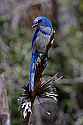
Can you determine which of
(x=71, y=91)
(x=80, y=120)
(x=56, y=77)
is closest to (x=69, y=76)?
(x=71, y=91)

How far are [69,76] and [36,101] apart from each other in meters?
2.12

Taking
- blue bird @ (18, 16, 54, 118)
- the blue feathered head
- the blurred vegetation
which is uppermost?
the blue feathered head

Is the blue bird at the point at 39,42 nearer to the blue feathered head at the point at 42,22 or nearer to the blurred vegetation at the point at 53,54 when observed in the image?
the blue feathered head at the point at 42,22

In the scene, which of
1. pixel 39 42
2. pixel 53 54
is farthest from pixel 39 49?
pixel 53 54

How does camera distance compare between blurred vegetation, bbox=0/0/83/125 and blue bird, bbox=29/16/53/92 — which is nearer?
blue bird, bbox=29/16/53/92

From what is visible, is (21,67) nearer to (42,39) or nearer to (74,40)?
(74,40)

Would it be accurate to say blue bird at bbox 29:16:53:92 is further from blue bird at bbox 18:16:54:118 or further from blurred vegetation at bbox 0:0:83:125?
blurred vegetation at bbox 0:0:83:125

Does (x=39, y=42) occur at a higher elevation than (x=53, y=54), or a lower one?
higher

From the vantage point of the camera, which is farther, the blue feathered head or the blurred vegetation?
the blurred vegetation

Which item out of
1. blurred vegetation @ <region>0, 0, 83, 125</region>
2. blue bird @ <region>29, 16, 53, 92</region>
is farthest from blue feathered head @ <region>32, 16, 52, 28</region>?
blurred vegetation @ <region>0, 0, 83, 125</region>

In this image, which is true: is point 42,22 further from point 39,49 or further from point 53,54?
point 53,54

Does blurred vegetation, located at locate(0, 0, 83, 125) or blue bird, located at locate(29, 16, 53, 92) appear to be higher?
blue bird, located at locate(29, 16, 53, 92)

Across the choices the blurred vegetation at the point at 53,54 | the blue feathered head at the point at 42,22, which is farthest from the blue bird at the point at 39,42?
the blurred vegetation at the point at 53,54

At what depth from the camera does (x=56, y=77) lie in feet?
2.25
